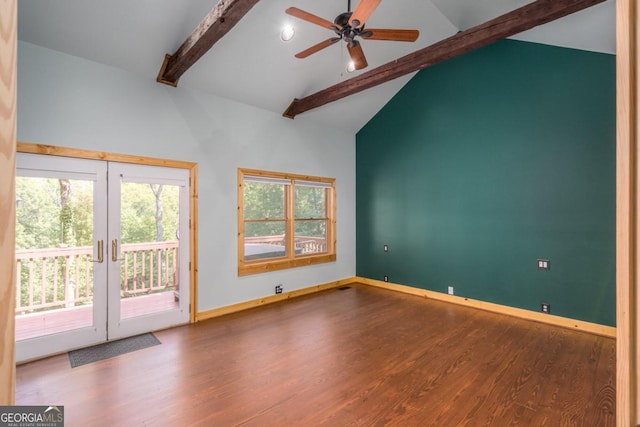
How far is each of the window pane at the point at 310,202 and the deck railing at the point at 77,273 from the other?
7.70 ft

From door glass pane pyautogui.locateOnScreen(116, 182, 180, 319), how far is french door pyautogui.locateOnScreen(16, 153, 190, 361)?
0.01 metres

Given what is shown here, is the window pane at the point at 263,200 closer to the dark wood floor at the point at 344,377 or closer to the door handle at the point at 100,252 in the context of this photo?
the dark wood floor at the point at 344,377

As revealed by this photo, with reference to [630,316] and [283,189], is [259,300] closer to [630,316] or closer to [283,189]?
[283,189]

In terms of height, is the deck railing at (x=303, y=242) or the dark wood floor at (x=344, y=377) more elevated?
the deck railing at (x=303, y=242)

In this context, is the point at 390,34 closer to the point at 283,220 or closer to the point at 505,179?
the point at 505,179

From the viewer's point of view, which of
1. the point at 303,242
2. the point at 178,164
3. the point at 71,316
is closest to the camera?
the point at 71,316

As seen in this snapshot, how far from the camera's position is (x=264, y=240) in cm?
538

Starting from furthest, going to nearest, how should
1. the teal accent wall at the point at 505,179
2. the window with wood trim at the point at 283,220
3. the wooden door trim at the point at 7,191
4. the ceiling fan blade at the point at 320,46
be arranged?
the window with wood trim at the point at 283,220
the teal accent wall at the point at 505,179
the ceiling fan blade at the point at 320,46
the wooden door trim at the point at 7,191

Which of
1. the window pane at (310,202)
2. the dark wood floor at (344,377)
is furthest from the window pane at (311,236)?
the dark wood floor at (344,377)

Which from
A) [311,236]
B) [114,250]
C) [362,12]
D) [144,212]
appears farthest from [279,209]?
[362,12]

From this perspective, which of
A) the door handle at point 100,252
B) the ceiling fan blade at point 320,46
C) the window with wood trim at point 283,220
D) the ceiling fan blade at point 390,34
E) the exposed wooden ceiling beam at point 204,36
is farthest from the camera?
the window with wood trim at point 283,220

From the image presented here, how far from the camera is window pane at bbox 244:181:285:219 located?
5.10m

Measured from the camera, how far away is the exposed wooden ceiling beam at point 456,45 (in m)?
3.14

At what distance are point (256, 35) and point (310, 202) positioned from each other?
305 centimetres
